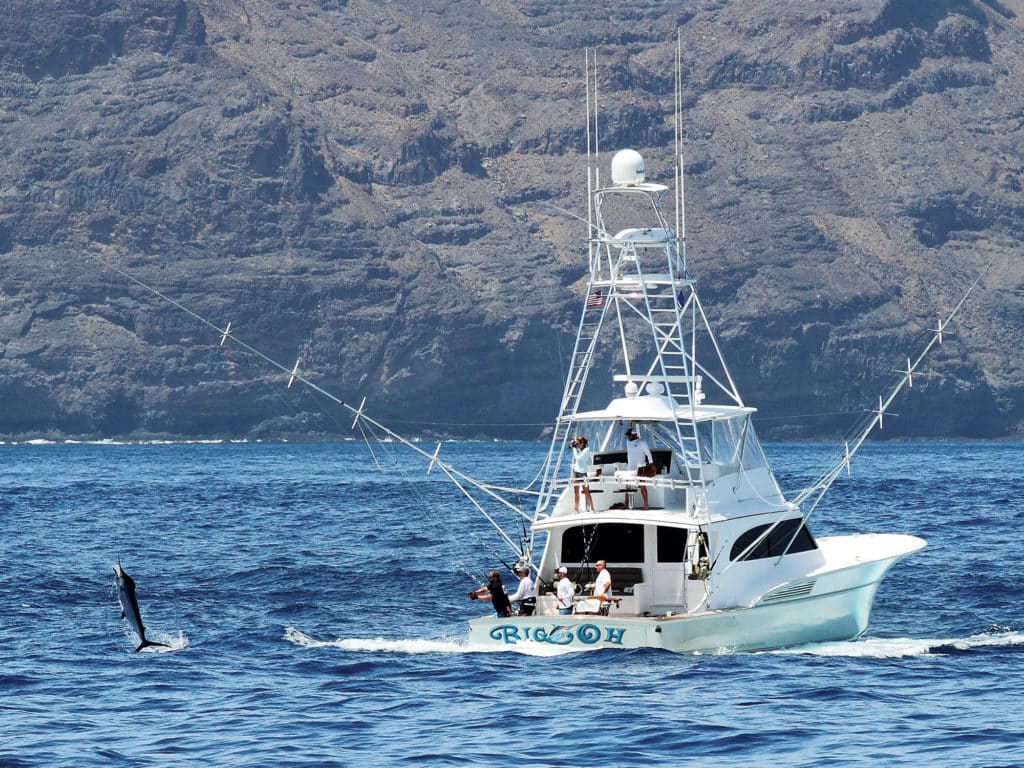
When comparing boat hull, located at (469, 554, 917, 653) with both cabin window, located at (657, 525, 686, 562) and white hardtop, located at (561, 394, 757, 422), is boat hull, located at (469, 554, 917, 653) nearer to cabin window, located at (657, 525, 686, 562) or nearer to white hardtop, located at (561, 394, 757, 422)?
cabin window, located at (657, 525, 686, 562)

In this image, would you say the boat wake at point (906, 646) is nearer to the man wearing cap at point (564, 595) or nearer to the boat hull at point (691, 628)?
the boat hull at point (691, 628)

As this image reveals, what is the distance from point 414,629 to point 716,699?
9.89m

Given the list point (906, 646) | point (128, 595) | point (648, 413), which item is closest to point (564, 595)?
point (648, 413)

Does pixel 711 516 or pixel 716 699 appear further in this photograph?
pixel 711 516

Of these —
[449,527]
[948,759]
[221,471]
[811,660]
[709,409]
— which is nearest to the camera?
[948,759]

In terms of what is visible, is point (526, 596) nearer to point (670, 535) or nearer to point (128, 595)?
point (670, 535)

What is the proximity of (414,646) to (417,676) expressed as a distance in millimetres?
2804

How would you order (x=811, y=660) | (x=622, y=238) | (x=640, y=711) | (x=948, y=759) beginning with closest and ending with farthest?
1. (x=948, y=759)
2. (x=640, y=711)
3. (x=811, y=660)
4. (x=622, y=238)

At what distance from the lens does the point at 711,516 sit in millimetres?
29938

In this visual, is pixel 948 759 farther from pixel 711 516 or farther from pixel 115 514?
pixel 115 514

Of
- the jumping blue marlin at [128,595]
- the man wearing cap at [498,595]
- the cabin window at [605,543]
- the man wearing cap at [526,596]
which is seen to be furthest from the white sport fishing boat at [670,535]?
the jumping blue marlin at [128,595]

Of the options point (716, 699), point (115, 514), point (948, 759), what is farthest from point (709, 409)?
point (115, 514)

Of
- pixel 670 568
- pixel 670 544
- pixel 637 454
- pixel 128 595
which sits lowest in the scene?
pixel 670 568

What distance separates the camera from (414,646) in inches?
1184
